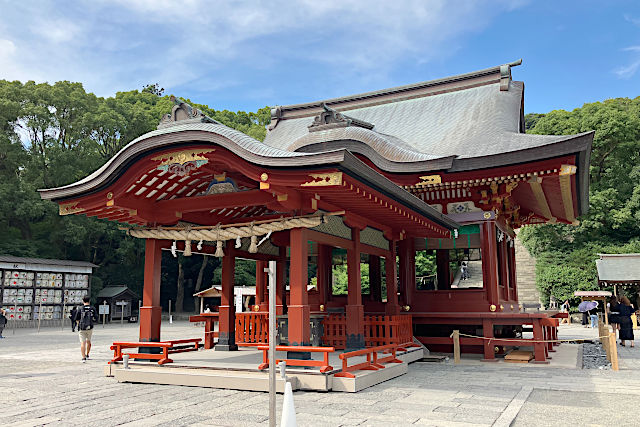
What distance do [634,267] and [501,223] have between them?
16161 mm

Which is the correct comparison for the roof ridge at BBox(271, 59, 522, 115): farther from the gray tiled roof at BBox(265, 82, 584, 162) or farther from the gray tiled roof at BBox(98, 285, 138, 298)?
the gray tiled roof at BBox(98, 285, 138, 298)

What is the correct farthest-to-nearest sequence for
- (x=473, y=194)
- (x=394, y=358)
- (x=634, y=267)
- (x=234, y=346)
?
(x=634, y=267) < (x=473, y=194) < (x=234, y=346) < (x=394, y=358)

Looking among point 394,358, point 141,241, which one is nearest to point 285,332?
point 394,358

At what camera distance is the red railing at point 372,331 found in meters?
10.4

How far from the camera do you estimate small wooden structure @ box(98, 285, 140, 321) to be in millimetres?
33125

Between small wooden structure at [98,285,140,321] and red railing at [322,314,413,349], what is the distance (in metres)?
26.4

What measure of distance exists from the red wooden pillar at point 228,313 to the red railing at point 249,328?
189 millimetres

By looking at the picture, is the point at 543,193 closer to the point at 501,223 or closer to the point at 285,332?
the point at 501,223

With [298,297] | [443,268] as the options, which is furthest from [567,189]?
[298,297]

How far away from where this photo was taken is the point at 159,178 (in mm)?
8797

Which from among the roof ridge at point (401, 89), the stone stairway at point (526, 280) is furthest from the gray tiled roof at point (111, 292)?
the stone stairway at point (526, 280)

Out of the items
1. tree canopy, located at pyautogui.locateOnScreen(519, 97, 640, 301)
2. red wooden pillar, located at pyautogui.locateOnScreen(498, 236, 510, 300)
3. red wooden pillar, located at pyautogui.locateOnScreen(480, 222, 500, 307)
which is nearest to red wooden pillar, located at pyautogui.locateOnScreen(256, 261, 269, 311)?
red wooden pillar, located at pyautogui.locateOnScreen(480, 222, 500, 307)

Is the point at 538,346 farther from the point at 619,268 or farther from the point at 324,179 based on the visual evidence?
the point at 619,268

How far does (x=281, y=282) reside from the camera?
12523 mm
